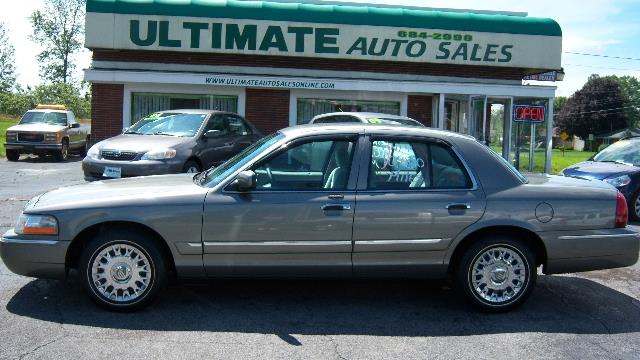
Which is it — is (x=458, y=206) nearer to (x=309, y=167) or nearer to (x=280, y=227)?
(x=309, y=167)

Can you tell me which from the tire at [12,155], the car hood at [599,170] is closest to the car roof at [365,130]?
the car hood at [599,170]

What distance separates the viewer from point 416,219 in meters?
4.94

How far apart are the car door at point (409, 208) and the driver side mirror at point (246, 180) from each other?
0.83 metres

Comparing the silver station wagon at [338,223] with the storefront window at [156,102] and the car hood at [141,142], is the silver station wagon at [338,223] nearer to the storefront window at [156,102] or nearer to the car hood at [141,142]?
the car hood at [141,142]

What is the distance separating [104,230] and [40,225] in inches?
18.7

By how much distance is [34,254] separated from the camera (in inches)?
188

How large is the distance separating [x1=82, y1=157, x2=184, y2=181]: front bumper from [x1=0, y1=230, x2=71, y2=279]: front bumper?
4316 mm

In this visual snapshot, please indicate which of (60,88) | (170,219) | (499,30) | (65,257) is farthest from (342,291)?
(60,88)

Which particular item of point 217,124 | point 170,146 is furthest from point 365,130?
point 217,124

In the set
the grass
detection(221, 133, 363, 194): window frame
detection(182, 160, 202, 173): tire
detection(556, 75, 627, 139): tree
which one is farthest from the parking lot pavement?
detection(556, 75, 627, 139): tree

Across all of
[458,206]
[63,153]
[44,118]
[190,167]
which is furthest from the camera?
[44,118]

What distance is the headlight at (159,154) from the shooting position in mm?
9289

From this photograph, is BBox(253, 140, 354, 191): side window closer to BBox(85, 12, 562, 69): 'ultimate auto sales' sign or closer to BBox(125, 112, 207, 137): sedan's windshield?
BBox(125, 112, 207, 137): sedan's windshield

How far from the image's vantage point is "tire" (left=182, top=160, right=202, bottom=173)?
9749mm
